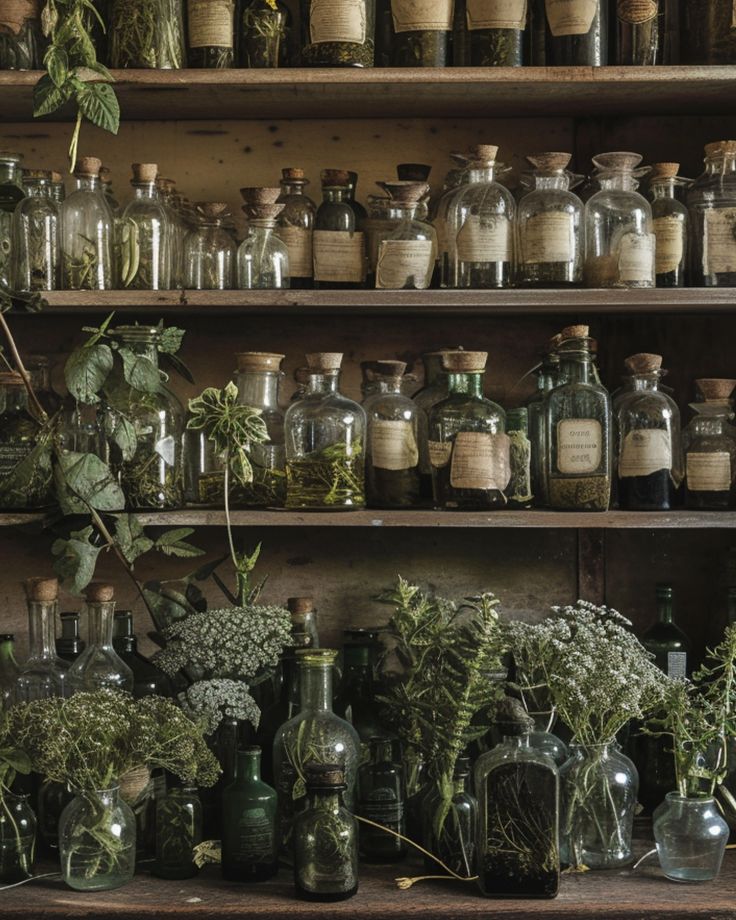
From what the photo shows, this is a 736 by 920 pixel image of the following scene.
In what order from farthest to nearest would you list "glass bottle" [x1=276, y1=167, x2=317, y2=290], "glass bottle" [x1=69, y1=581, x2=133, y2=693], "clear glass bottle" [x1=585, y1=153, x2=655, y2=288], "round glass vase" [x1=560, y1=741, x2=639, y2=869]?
"glass bottle" [x1=276, y1=167, x2=317, y2=290] → "clear glass bottle" [x1=585, y1=153, x2=655, y2=288] → "glass bottle" [x1=69, y1=581, x2=133, y2=693] → "round glass vase" [x1=560, y1=741, x2=639, y2=869]

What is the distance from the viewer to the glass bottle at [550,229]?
1896 millimetres

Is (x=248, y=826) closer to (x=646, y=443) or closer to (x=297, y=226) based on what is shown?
(x=646, y=443)

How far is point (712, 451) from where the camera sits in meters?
1.93

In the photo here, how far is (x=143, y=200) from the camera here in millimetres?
1960

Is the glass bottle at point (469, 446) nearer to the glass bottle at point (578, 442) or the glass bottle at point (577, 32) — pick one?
the glass bottle at point (578, 442)

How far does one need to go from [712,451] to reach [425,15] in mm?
883

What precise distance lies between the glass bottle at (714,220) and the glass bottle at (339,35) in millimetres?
609

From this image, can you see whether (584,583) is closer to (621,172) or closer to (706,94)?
(621,172)

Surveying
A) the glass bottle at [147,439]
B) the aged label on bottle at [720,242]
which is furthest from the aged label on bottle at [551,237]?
the glass bottle at [147,439]

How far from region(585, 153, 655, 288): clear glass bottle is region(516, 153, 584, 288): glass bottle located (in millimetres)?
26

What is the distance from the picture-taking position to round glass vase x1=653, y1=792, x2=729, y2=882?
1605 mm

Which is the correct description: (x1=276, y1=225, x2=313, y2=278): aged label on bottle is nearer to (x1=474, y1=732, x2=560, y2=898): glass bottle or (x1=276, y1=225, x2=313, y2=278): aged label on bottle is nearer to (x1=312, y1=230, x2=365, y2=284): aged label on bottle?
(x1=312, y1=230, x2=365, y2=284): aged label on bottle

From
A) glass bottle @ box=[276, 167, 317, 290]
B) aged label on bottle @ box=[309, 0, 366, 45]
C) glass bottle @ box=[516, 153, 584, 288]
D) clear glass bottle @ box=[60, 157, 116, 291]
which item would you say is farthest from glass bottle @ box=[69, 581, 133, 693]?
aged label on bottle @ box=[309, 0, 366, 45]

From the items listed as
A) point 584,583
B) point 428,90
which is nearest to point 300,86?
point 428,90
